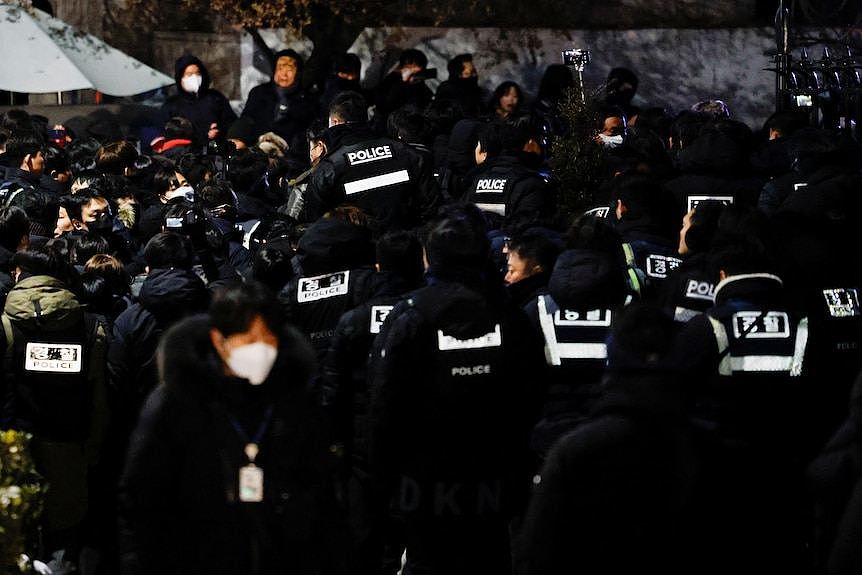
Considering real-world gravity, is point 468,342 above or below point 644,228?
below

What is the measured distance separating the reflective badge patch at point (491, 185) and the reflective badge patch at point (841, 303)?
113 inches

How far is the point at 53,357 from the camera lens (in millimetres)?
7344

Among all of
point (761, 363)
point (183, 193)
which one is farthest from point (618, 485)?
point (183, 193)

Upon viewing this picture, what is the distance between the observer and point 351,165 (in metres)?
9.88

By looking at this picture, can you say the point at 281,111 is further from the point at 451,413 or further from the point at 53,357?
the point at 451,413

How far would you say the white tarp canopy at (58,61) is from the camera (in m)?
15.5

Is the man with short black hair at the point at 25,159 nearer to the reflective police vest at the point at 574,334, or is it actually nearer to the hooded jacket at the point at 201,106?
the hooded jacket at the point at 201,106

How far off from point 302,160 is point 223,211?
4086 mm

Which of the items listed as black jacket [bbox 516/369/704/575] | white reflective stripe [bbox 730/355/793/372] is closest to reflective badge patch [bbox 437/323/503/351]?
white reflective stripe [bbox 730/355/793/372]

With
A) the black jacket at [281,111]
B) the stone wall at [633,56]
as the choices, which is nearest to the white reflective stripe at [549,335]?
the black jacket at [281,111]

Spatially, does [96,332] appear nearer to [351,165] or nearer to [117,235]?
[117,235]

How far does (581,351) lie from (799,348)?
900 mm

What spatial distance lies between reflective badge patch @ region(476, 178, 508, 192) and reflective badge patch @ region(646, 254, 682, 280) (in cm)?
197

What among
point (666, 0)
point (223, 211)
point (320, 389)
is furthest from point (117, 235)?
point (666, 0)
